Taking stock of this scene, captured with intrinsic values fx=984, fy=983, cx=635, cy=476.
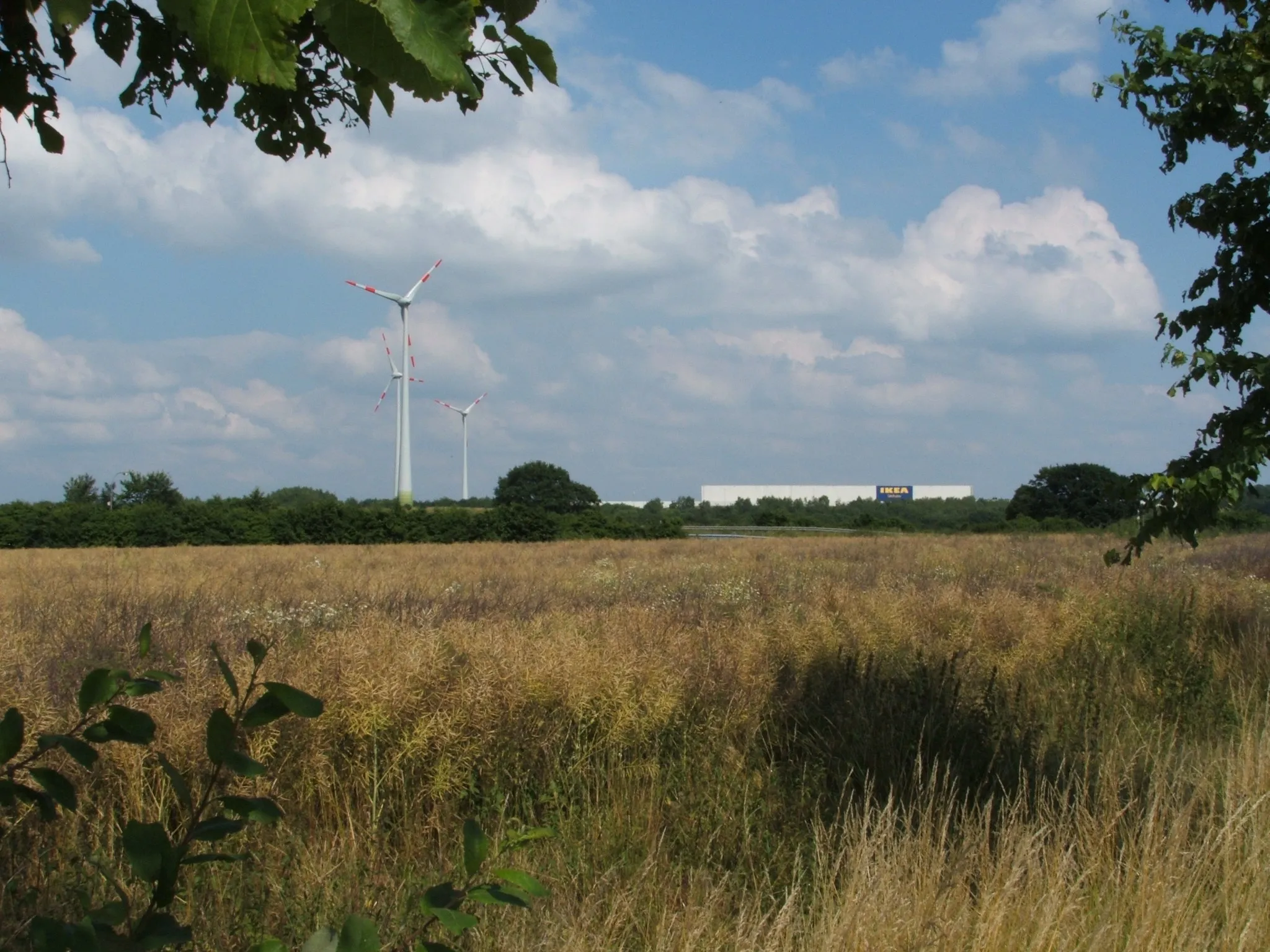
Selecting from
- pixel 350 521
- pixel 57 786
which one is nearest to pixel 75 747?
pixel 57 786

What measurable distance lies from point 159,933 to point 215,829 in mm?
164

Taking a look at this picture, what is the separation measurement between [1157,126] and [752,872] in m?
6.21

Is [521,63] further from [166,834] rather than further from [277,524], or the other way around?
[277,524]

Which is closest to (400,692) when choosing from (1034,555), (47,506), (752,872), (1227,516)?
(752,872)

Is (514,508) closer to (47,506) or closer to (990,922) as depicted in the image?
(47,506)

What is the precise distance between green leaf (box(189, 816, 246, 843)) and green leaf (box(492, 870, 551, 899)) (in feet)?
1.36

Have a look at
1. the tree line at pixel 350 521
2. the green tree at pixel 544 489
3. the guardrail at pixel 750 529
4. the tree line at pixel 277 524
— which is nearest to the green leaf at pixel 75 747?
the tree line at pixel 350 521

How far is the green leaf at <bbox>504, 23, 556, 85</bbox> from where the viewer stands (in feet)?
4.67

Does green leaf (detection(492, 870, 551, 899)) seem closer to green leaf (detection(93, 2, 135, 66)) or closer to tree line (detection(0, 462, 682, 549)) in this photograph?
green leaf (detection(93, 2, 135, 66))

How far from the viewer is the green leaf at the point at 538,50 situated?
142 cm

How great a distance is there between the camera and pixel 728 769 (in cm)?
514

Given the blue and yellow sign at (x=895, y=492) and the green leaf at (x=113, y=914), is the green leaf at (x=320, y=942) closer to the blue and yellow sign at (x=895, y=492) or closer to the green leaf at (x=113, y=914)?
the green leaf at (x=113, y=914)

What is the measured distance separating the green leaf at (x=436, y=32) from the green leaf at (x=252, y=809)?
1117 millimetres

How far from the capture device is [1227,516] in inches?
276
